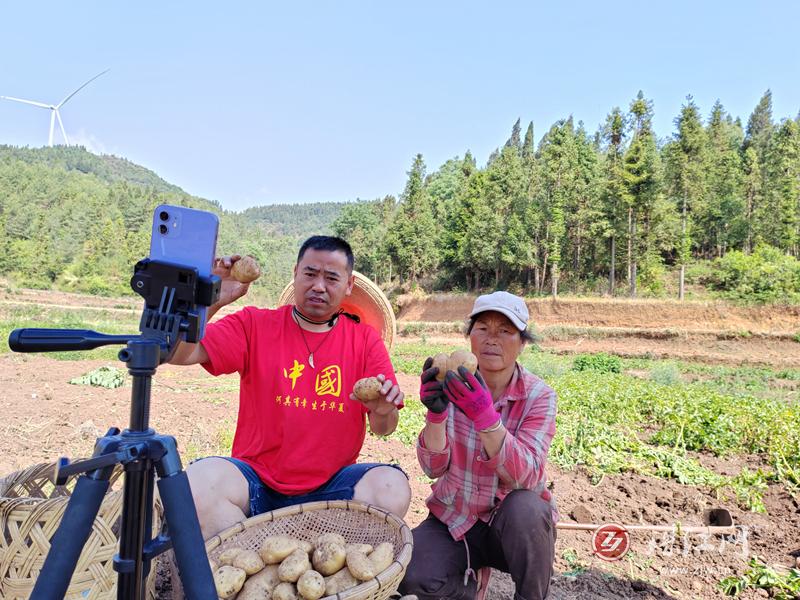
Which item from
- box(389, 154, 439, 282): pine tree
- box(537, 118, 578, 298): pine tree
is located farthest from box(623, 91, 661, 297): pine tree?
box(389, 154, 439, 282): pine tree

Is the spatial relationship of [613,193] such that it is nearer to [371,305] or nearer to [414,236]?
[414,236]

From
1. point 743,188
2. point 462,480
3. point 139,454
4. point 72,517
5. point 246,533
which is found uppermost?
point 743,188

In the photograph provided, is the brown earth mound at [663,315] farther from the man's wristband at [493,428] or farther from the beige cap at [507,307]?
the man's wristband at [493,428]

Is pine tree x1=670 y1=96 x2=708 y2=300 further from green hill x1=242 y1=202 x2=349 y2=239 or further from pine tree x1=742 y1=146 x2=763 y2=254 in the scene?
green hill x1=242 y1=202 x2=349 y2=239

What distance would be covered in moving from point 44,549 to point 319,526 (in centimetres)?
97

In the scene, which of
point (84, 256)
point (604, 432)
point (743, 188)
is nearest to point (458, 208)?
point (743, 188)

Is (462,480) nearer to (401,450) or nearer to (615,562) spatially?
(615,562)

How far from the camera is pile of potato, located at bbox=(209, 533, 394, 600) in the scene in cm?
187

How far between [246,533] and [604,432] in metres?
5.55

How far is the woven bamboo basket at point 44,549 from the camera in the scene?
1.80 metres

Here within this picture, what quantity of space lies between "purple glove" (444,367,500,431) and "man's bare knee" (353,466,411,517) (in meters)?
0.55

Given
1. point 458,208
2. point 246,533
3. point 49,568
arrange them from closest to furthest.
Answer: point 49,568
point 246,533
point 458,208

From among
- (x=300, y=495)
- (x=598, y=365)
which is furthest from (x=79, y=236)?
(x=300, y=495)

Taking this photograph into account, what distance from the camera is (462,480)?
2455mm
